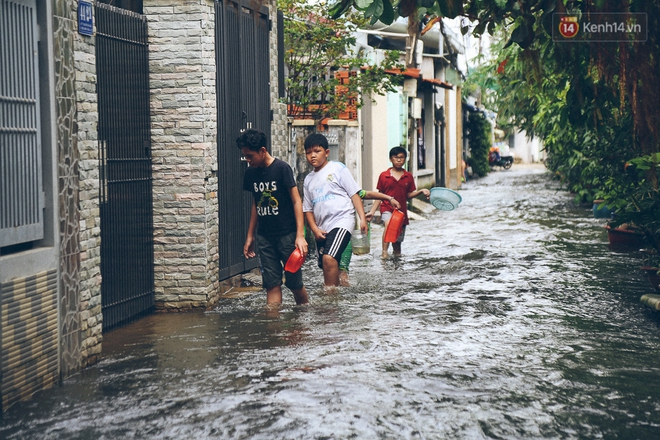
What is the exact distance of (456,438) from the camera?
5.30 m

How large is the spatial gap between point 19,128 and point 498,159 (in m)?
52.7

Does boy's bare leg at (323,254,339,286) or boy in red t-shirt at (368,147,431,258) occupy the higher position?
boy in red t-shirt at (368,147,431,258)

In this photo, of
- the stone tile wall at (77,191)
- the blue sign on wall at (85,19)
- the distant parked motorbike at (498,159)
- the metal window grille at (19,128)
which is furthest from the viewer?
the distant parked motorbike at (498,159)

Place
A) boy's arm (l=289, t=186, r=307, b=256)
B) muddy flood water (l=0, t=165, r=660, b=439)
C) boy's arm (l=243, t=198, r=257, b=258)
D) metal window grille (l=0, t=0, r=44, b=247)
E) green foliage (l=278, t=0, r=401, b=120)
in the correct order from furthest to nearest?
green foliage (l=278, t=0, r=401, b=120) < boy's arm (l=243, t=198, r=257, b=258) < boy's arm (l=289, t=186, r=307, b=256) < metal window grille (l=0, t=0, r=44, b=247) < muddy flood water (l=0, t=165, r=660, b=439)

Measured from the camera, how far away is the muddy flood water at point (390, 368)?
560 cm

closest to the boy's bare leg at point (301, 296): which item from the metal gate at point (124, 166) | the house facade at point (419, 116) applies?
the metal gate at point (124, 166)

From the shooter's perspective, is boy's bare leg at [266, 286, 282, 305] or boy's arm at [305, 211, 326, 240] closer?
boy's bare leg at [266, 286, 282, 305]

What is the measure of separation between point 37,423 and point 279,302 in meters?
3.75

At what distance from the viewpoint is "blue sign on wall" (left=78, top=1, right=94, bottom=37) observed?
7.48m

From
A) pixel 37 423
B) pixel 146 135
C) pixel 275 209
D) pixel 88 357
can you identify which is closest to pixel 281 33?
pixel 146 135

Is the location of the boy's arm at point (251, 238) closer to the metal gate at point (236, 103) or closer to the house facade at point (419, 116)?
the metal gate at point (236, 103)

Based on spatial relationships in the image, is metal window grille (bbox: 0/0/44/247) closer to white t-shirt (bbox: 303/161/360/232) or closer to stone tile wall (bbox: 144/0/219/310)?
stone tile wall (bbox: 144/0/219/310)

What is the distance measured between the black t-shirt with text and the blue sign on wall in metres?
2.04

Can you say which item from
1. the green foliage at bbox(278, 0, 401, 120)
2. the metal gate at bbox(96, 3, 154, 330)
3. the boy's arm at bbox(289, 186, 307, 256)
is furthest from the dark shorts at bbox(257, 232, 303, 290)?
the green foliage at bbox(278, 0, 401, 120)
